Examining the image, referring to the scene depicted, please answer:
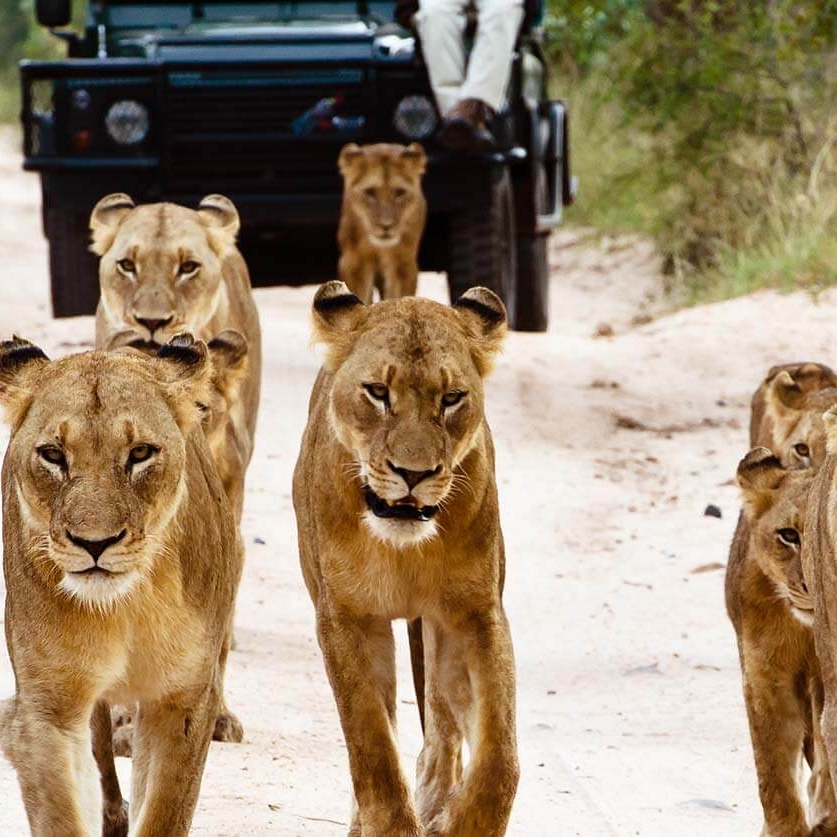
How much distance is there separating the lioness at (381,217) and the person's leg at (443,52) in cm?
27

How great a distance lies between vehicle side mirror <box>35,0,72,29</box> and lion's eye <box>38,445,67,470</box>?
7394mm

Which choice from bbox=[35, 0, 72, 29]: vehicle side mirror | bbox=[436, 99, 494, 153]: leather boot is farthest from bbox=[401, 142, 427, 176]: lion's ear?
bbox=[35, 0, 72, 29]: vehicle side mirror

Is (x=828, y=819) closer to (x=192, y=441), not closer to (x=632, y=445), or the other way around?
(x=192, y=441)

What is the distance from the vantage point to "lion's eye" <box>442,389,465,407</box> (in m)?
4.01

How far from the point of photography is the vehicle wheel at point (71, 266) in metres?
9.95

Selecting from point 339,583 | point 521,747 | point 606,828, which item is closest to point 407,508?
point 339,583

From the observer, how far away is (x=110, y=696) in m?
3.67

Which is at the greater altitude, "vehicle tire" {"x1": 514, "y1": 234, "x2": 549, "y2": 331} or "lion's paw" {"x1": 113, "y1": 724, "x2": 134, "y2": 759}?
"lion's paw" {"x1": 113, "y1": 724, "x2": 134, "y2": 759}

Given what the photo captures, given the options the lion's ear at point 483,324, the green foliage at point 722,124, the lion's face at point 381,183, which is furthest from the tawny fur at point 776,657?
the green foliage at point 722,124

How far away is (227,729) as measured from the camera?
512 cm

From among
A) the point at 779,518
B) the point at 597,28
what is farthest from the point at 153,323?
the point at 597,28

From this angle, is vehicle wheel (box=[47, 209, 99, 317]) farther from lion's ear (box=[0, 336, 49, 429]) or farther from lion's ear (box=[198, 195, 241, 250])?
lion's ear (box=[0, 336, 49, 429])

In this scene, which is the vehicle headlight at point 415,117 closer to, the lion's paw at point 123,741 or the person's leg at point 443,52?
the person's leg at point 443,52

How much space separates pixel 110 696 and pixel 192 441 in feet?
1.82
